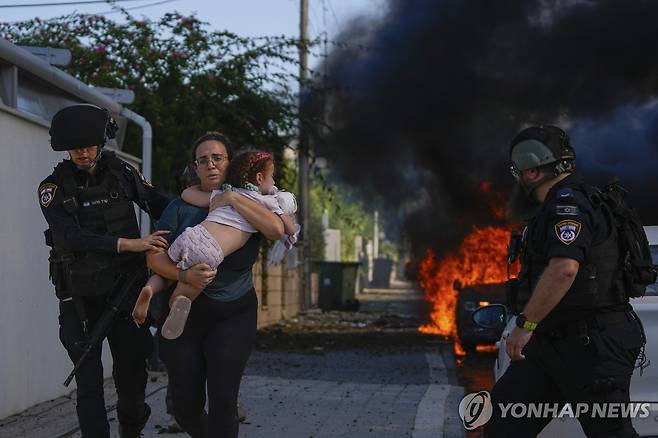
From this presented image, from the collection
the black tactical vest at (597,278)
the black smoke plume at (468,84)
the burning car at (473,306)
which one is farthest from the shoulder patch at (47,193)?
the black smoke plume at (468,84)

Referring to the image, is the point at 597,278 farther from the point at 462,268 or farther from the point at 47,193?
the point at 462,268

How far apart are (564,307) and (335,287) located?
26345mm

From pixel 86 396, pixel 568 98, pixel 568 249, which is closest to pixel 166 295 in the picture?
pixel 86 396

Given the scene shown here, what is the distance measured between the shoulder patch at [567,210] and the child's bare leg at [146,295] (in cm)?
176

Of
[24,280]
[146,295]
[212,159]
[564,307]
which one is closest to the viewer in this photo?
[564,307]

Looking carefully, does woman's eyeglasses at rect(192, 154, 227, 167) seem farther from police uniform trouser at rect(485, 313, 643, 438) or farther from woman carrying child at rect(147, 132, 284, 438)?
police uniform trouser at rect(485, 313, 643, 438)

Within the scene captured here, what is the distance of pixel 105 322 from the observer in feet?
16.8

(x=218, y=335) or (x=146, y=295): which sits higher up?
(x=146, y=295)

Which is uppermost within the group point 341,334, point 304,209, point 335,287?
point 304,209

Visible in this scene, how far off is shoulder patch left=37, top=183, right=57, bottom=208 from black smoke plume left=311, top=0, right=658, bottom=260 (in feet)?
48.1

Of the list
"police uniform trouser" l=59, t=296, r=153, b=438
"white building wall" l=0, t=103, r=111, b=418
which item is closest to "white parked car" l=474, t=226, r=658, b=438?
"police uniform trouser" l=59, t=296, r=153, b=438

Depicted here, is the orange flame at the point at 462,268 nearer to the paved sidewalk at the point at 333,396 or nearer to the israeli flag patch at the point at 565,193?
the paved sidewalk at the point at 333,396

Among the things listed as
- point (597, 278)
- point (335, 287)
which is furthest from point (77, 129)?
point (335, 287)

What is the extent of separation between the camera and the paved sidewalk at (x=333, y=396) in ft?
24.5
